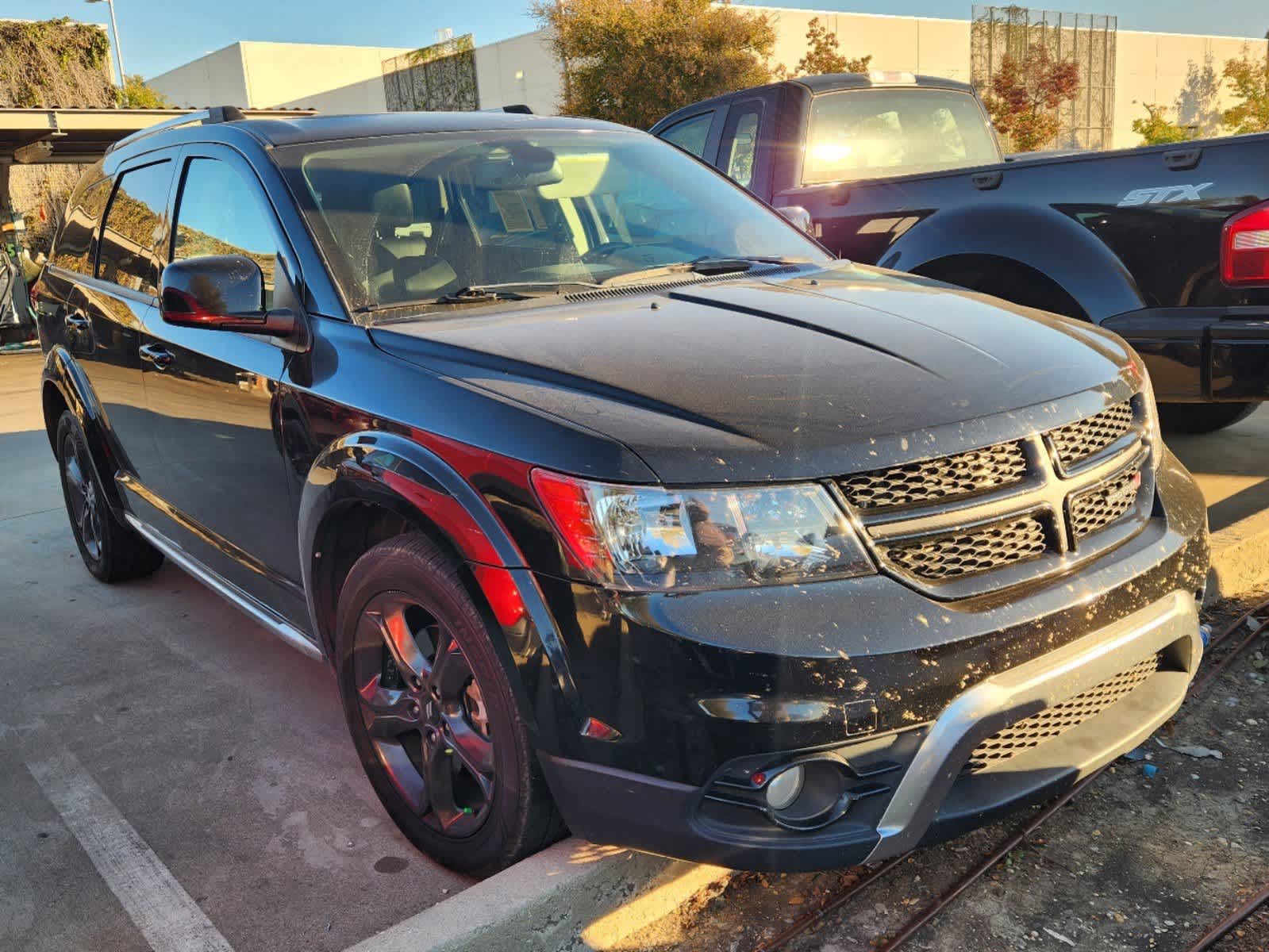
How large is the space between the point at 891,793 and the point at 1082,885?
0.80 m

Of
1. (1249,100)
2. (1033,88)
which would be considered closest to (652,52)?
(1033,88)

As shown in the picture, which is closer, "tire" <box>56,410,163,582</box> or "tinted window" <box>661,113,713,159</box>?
"tire" <box>56,410,163,582</box>

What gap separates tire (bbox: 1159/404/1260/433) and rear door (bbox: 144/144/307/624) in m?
4.72

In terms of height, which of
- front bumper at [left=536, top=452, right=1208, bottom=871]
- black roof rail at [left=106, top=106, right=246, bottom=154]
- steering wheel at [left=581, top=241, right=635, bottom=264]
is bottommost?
front bumper at [left=536, top=452, right=1208, bottom=871]

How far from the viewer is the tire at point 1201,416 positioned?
5.96m

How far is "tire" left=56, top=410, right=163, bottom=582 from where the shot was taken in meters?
4.71

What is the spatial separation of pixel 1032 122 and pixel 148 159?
30.5m

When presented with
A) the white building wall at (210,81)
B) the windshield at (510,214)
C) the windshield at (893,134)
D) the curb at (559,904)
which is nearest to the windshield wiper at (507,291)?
the windshield at (510,214)

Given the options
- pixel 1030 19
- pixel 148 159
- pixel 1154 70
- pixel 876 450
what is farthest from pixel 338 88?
pixel 876 450

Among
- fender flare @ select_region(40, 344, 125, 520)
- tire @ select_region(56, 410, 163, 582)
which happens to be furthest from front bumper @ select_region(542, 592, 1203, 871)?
tire @ select_region(56, 410, 163, 582)

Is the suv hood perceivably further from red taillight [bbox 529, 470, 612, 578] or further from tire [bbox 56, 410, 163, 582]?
tire [bbox 56, 410, 163, 582]

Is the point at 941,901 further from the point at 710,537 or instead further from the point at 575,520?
the point at 575,520

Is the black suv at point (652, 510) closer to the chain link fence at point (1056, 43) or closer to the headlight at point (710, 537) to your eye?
the headlight at point (710, 537)

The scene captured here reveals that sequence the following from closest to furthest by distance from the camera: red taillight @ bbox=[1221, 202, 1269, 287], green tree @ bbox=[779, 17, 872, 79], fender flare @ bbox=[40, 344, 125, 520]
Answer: red taillight @ bbox=[1221, 202, 1269, 287]
fender flare @ bbox=[40, 344, 125, 520]
green tree @ bbox=[779, 17, 872, 79]
